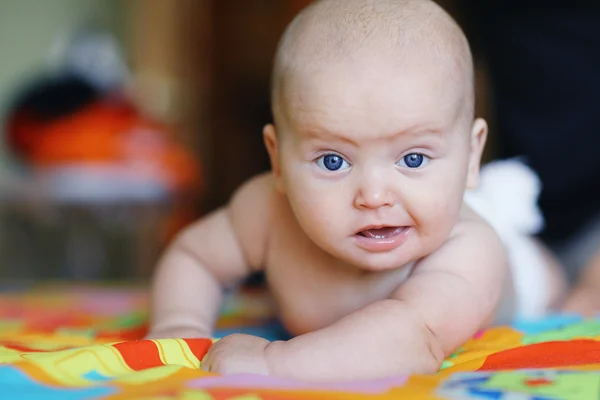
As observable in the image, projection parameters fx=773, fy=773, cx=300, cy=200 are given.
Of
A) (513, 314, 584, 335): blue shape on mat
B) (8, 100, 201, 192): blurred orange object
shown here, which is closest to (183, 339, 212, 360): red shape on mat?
(513, 314, 584, 335): blue shape on mat

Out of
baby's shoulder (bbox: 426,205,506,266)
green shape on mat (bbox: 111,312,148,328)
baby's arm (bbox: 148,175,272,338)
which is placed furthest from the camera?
green shape on mat (bbox: 111,312,148,328)

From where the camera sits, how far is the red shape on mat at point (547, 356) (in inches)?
32.4

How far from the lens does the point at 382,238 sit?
87cm

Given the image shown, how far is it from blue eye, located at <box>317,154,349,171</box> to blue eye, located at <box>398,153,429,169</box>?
A: 61mm

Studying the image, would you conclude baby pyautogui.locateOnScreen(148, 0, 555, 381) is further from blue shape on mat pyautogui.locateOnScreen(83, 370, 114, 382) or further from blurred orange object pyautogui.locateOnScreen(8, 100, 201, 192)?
blurred orange object pyautogui.locateOnScreen(8, 100, 201, 192)

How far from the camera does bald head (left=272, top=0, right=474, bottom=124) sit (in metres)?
0.85

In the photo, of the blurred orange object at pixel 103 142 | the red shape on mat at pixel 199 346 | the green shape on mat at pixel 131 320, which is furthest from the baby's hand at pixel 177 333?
the blurred orange object at pixel 103 142

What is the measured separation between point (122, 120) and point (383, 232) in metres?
2.24

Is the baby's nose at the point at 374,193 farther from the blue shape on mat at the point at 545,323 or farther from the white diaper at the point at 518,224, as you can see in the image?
the white diaper at the point at 518,224

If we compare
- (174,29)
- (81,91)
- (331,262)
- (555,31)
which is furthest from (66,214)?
(331,262)

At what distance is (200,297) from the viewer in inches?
43.4

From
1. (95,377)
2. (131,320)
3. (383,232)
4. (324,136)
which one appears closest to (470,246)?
(383,232)

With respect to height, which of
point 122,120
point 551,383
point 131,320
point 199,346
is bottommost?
point 551,383

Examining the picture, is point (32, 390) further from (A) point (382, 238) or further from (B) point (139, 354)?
(A) point (382, 238)
